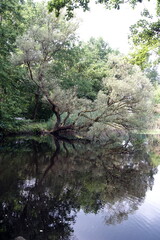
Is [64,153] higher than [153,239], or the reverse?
[64,153]

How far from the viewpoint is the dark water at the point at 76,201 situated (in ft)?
15.0

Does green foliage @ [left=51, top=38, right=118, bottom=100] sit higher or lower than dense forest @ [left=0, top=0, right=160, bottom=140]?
higher

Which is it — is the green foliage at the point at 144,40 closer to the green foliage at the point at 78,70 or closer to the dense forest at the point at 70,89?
the dense forest at the point at 70,89

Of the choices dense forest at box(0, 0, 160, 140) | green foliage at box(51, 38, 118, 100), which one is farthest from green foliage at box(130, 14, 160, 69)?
green foliage at box(51, 38, 118, 100)

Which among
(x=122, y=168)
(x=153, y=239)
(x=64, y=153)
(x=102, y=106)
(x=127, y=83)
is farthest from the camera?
(x=102, y=106)

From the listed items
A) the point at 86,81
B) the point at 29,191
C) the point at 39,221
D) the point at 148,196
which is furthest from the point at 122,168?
the point at 86,81

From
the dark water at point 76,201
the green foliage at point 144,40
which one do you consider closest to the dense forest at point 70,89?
the green foliage at point 144,40

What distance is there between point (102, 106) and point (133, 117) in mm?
2739

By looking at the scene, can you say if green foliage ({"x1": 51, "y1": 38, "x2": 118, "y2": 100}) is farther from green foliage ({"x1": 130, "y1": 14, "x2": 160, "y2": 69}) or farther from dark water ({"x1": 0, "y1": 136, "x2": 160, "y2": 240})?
dark water ({"x1": 0, "y1": 136, "x2": 160, "y2": 240})

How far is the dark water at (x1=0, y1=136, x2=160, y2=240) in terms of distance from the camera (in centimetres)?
457

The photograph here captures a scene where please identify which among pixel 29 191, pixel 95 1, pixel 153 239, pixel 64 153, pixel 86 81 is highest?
pixel 86 81

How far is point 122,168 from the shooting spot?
10195 mm

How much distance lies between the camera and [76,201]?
6.03m

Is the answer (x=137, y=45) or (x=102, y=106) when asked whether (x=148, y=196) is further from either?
(x=102, y=106)
